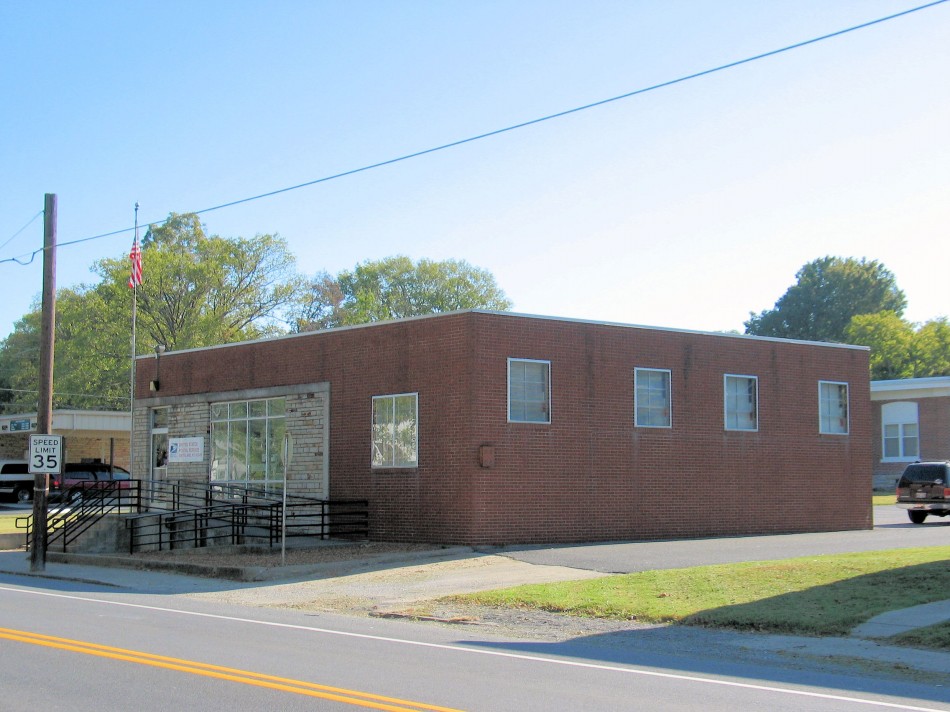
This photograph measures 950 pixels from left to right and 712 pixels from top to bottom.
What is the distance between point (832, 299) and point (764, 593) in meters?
83.9

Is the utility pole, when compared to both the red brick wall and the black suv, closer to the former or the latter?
the black suv

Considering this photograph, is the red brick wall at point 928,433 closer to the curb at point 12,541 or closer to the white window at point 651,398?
the white window at point 651,398

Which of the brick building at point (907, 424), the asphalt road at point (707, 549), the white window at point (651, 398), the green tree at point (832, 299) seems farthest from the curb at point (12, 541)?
the green tree at point (832, 299)

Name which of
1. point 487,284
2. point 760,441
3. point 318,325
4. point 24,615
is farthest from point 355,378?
point 487,284

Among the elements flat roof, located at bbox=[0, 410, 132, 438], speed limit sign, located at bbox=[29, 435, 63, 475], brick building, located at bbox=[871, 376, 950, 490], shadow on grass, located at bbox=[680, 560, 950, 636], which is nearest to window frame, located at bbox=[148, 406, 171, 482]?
speed limit sign, located at bbox=[29, 435, 63, 475]

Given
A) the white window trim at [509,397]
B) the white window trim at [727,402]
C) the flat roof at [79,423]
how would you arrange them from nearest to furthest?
the white window trim at [509,397] < the white window trim at [727,402] < the flat roof at [79,423]

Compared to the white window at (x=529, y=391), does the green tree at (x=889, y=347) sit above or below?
above

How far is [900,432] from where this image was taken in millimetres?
49031

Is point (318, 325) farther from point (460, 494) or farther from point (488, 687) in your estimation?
point (488, 687)

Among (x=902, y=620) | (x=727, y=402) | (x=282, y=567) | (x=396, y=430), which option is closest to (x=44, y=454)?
(x=282, y=567)

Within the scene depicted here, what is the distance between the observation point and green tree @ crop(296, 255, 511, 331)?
77.2m

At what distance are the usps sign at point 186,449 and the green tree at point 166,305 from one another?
29.2 m

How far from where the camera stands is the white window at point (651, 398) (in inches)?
1006

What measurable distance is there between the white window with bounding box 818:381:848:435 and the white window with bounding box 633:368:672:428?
5.30 meters
